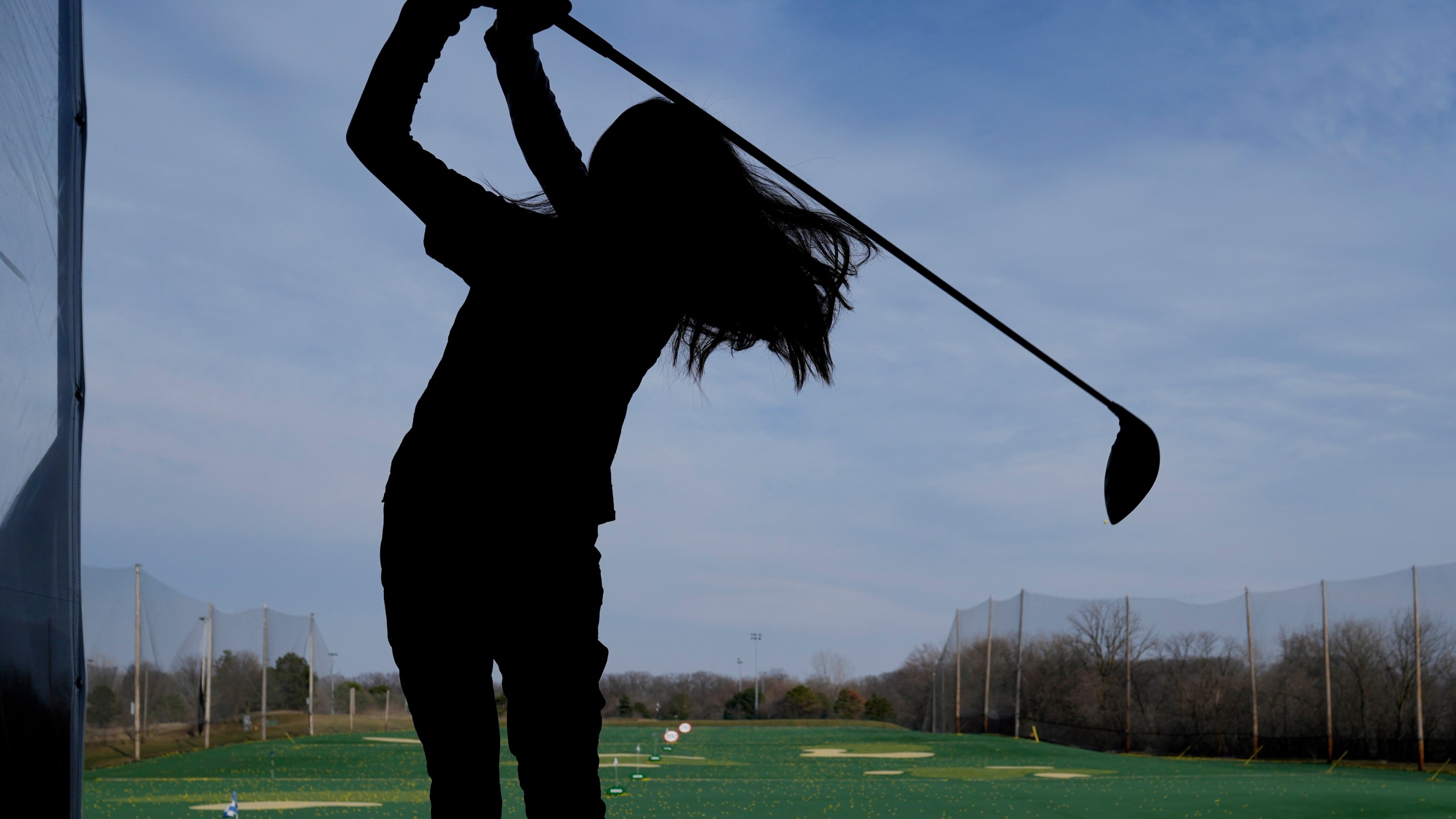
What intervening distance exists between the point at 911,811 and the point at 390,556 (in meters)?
5.47

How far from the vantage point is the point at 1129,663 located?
16.6 metres

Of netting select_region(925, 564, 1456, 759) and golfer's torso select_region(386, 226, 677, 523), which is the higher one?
golfer's torso select_region(386, 226, 677, 523)

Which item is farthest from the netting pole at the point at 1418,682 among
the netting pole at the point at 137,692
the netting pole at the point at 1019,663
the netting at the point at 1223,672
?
the netting pole at the point at 137,692

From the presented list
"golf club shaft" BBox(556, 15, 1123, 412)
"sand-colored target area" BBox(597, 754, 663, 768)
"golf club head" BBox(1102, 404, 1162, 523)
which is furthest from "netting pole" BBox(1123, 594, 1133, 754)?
"golf club shaft" BBox(556, 15, 1123, 412)

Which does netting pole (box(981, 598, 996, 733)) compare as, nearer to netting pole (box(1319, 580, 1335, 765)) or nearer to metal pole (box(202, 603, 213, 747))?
netting pole (box(1319, 580, 1335, 765))

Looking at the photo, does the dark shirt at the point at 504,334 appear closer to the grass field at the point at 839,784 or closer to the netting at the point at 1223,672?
the grass field at the point at 839,784

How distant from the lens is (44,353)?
1.79 m

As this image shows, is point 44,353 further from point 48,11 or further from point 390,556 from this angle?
point 390,556

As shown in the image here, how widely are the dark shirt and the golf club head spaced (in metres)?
1.26

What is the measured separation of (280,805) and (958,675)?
1412 centimetres

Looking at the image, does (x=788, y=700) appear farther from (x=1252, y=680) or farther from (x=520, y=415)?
(x=520, y=415)

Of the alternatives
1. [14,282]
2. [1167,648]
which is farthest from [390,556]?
[1167,648]

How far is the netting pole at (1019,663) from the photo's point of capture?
17.4 m

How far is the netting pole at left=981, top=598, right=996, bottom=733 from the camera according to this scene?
18031 millimetres
